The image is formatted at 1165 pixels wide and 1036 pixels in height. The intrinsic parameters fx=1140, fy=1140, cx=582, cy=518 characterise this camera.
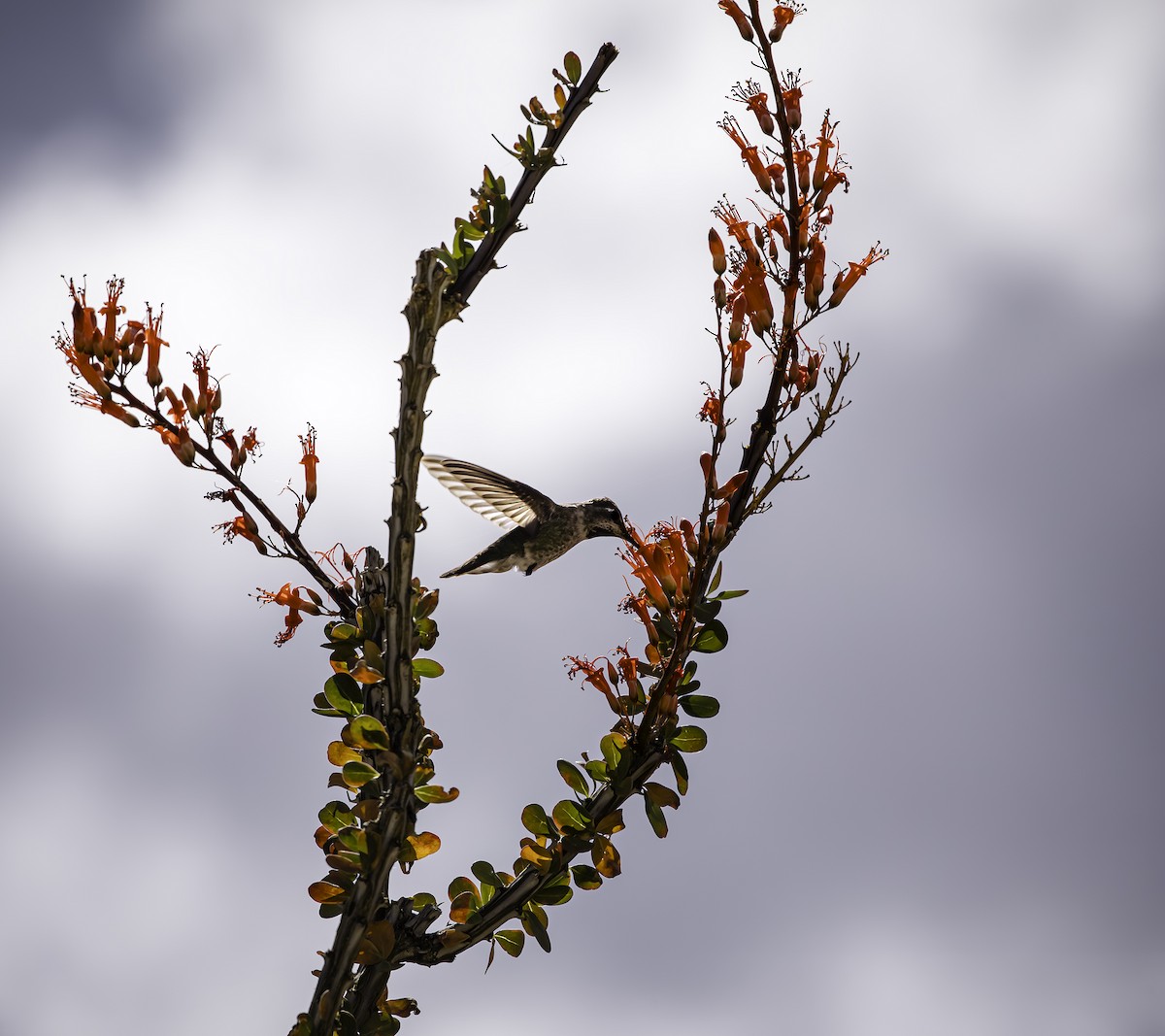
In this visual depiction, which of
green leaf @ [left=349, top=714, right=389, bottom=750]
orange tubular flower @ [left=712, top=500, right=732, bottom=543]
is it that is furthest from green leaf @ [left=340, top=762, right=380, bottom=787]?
orange tubular flower @ [left=712, top=500, right=732, bottom=543]

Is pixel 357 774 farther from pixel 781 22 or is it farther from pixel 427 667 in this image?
pixel 781 22

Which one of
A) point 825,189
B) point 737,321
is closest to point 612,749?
point 737,321

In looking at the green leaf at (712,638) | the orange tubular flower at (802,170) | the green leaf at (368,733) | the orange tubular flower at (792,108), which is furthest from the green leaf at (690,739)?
the orange tubular flower at (792,108)

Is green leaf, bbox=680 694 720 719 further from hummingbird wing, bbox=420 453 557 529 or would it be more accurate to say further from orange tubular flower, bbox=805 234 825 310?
hummingbird wing, bbox=420 453 557 529

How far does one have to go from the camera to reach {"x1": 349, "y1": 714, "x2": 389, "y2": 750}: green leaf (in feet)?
13.4

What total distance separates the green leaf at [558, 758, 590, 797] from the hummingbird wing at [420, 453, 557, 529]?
2721mm

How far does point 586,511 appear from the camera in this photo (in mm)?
7641

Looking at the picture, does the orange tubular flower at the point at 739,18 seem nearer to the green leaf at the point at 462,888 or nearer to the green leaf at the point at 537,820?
the green leaf at the point at 537,820

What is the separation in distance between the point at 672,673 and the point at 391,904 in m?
1.47

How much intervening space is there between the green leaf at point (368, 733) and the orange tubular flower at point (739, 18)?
3.15 meters

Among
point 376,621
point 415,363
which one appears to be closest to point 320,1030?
point 376,621

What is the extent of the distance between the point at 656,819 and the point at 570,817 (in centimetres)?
35

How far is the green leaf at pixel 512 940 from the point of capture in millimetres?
4758

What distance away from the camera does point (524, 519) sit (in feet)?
25.7
